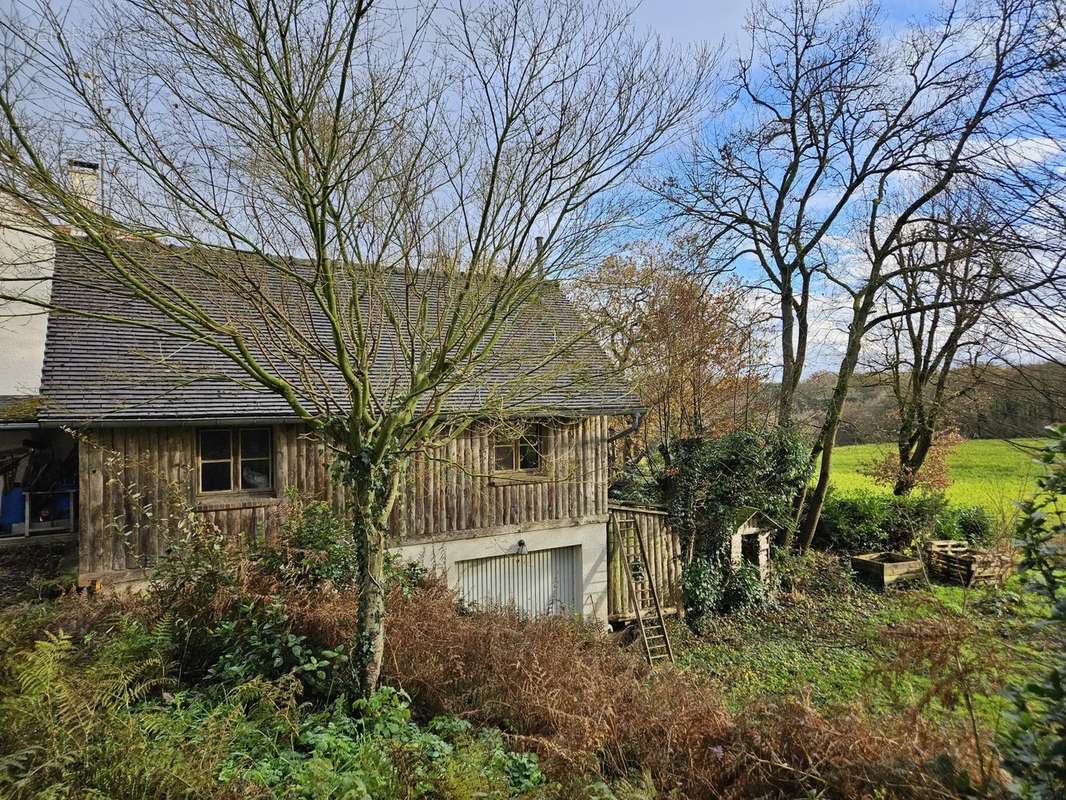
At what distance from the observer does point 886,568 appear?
1243 cm

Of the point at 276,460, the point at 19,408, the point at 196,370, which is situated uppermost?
the point at 196,370

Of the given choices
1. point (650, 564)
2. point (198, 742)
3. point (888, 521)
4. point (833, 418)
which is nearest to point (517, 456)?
point (650, 564)

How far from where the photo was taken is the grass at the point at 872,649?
11.2 feet

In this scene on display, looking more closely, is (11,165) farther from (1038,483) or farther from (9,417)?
(9,417)

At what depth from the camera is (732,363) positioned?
1549cm

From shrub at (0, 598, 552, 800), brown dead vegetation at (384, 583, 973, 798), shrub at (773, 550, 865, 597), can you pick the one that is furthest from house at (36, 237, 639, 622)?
shrub at (773, 550, 865, 597)

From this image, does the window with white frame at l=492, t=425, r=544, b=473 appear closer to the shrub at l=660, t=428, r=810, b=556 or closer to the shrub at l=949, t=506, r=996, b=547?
the shrub at l=660, t=428, r=810, b=556

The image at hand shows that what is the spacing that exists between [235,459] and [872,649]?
1003 cm

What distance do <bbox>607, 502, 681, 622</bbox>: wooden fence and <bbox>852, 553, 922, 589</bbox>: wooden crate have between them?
4.86 meters

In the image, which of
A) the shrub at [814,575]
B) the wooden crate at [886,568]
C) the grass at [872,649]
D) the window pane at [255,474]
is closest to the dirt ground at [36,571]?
the window pane at [255,474]

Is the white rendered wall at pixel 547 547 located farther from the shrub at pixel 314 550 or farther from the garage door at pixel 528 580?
the shrub at pixel 314 550

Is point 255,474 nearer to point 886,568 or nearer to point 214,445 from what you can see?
point 214,445

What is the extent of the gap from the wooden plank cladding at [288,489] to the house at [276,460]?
21 millimetres

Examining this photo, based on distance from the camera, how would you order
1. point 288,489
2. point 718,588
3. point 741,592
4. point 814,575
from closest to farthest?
point 288,489 → point 718,588 → point 741,592 → point 814,575
